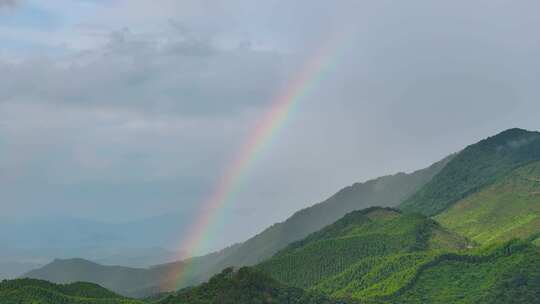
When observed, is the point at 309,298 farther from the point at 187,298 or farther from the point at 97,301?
the point at 97,301

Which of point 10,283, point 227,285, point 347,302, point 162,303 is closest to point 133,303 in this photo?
point 162,303

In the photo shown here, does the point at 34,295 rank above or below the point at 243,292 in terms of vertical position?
above

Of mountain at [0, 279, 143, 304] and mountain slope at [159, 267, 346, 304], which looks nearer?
mountain slope at [159, 267, 346, 304]

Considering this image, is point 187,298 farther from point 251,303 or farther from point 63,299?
point 63,299

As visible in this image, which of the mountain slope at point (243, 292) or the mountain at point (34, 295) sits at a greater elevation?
the mountain at point (34, 295)

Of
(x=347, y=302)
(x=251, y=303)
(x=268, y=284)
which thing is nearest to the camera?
(x=251, y=303)

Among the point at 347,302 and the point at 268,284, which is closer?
the point at 268,284

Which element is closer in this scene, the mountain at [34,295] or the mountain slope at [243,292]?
the mountain slope at [243,292]

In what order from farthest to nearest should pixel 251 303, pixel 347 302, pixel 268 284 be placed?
pixel 347 302 → pixel 268 284 → pixel 251 303

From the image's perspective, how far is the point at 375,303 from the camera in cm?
19725

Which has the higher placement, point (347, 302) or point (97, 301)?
point (97, 301)

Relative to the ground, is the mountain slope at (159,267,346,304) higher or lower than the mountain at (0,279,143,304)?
lower

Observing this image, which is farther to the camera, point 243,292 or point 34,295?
point 34,295

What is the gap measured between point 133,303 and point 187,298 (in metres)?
12.7
